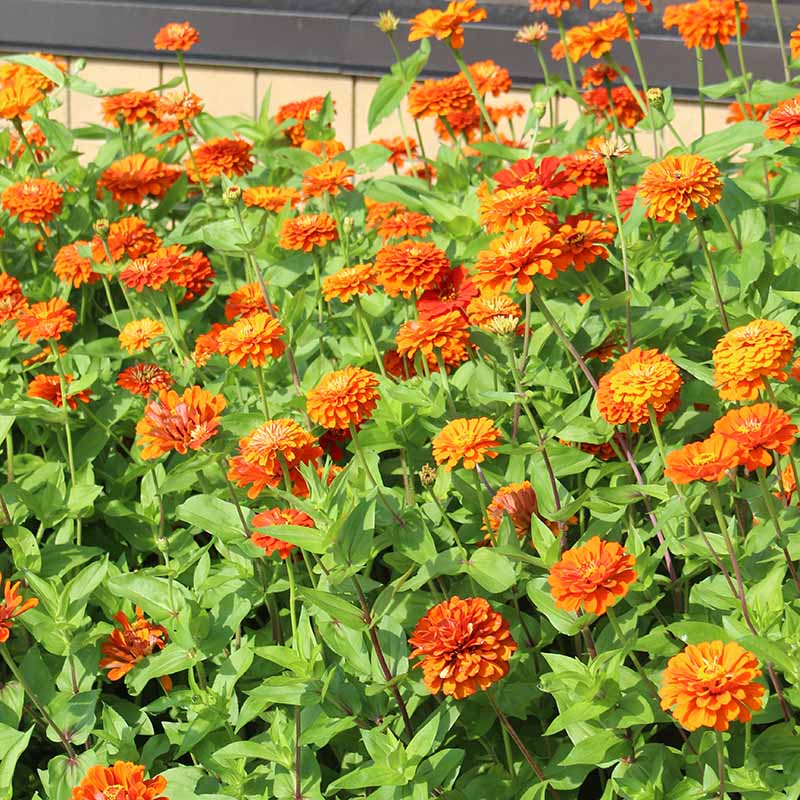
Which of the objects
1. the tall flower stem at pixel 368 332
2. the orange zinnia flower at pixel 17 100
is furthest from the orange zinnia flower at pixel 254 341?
the orange zinnia flower at pixel 17 100

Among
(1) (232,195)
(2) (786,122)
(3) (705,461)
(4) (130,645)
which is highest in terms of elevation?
(2) (786,122)

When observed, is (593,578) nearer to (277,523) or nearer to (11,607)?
(277,523)

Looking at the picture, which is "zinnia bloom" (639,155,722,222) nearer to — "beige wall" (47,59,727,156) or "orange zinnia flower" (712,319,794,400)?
"orange zinnia flower" (712,319,794,400)

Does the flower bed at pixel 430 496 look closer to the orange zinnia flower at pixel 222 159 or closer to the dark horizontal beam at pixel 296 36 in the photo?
the orange zinnia flower at pixel 222 159

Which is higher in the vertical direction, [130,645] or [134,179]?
[134,179]

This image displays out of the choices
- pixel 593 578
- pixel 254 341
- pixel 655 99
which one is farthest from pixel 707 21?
pixel 593 578

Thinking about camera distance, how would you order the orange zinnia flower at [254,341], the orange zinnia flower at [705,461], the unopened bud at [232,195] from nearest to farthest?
1. the orange zinnia flower at [705,461]
2. the orange zinnia flower at [254,341]
3. the unopened bud at [232,195]

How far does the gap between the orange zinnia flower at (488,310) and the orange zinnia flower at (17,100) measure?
963 millimetres

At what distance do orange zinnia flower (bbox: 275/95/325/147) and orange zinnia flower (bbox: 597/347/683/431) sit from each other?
1132 millimetres

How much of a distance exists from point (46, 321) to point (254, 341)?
0.40m

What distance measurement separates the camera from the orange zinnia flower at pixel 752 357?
54.9 inches

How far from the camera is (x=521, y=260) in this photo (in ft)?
4.97

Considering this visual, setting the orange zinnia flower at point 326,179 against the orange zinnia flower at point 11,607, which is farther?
the orange zinnia flower at point 326,179

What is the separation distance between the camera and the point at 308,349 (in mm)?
1990
